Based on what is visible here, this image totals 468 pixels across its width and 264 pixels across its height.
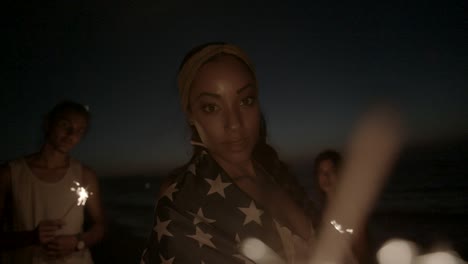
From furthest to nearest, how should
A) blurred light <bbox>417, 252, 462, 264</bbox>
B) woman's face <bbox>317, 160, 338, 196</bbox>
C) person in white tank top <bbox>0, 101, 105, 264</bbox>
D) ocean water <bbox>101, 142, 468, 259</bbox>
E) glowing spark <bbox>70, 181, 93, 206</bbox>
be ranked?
1. ocean water <bbox>101, 142, 468, 259</bbox>
2. woman's face <bbox>317, 160, 338, 196</bbox>
3. glowing spark <bbox>70, 181, 93, 206</bbox>
4. person in white tank top <bbox>0, 101, 105, 264</bbox>
5. blurred light <bbox>417, 252, 462, 264</bbox>

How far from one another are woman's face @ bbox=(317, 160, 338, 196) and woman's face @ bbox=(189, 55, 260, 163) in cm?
213

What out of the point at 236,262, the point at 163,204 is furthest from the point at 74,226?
the point at 236,262

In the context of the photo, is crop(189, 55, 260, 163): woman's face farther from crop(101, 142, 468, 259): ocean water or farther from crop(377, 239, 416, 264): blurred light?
crop(101, 142, 468, 259): ocean water

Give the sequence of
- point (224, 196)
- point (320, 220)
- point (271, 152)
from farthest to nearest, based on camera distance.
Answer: point (271, 152) < point (320, 220) < point (224, 196)

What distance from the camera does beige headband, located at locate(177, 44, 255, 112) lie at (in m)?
1.94

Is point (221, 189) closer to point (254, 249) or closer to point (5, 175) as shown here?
point (254, 249)

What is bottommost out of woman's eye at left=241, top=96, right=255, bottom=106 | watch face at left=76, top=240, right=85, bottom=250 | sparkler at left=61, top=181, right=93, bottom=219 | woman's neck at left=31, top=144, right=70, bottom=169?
watch face at left=76, top=240, right=85, bottom=250

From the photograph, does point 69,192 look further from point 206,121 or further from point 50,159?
point 206,121

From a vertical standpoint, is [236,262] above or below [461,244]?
below

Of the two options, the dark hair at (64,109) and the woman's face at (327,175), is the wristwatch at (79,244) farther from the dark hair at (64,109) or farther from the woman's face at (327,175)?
the woman's face at (327,175)

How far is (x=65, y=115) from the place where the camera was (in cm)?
325

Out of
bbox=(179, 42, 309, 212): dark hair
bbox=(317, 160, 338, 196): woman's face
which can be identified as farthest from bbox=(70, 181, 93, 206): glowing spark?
bbox=(317, 160, 338, 196): woman's face

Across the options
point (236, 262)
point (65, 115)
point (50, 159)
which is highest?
point (65, 115)

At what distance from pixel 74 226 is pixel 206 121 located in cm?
227
